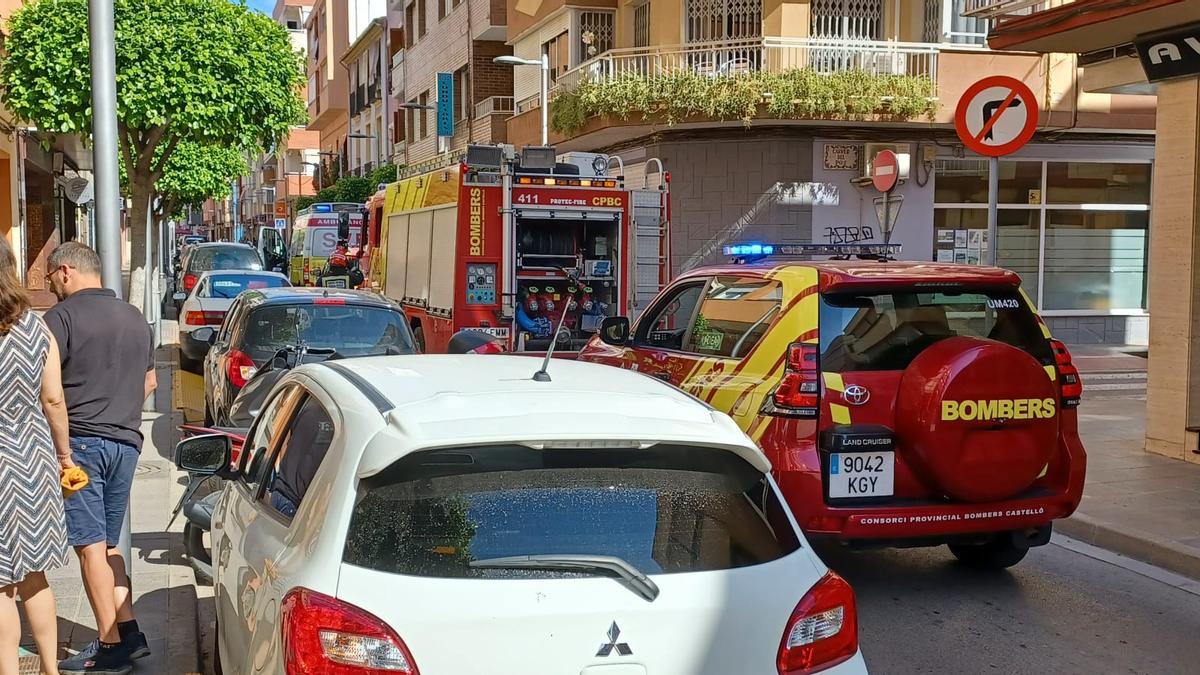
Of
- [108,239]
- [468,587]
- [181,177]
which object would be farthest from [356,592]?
[181,177]

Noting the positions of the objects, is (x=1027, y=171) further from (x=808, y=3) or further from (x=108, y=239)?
(x=108, y=239)

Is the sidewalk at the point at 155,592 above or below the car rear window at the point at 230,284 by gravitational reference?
below

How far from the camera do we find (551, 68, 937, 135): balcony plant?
1844cm

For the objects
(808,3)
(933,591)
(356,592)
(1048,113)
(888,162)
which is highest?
(808,3)

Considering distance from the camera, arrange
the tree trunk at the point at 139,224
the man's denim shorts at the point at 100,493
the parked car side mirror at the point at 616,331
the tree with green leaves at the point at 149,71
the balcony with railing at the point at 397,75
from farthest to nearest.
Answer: the balcony with railing at the point at 397,75, the tree trunk at the point at 139,224, the tree with green leaves at the point at 149,71, the parked car side mirror at the point at 616,331, the man's denim shorts at the point at 100,493

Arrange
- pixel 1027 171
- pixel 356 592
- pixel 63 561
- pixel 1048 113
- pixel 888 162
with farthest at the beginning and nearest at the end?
pixel 1027 171 → pixel 1048 113 → pixel 888 162 → pixel 63 561 → pixel 356 592

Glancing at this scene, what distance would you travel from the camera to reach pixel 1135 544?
724 cm

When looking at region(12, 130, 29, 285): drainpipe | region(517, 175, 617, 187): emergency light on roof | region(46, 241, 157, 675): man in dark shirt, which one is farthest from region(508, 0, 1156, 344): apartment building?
region(46, 241, 157, 675): man in dark shirt

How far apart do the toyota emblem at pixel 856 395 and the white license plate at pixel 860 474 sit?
266 millimetres

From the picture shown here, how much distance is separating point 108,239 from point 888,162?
10484 millimetres

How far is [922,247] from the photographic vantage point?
20.2 metres

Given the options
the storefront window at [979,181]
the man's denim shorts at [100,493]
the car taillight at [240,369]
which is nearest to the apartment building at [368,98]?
the storefront window at [979,181]

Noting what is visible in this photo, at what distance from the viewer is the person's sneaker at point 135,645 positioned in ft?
15.9

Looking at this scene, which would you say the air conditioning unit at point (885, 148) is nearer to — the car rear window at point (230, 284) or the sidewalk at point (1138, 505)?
the sidewalk at point (1138, 505)
